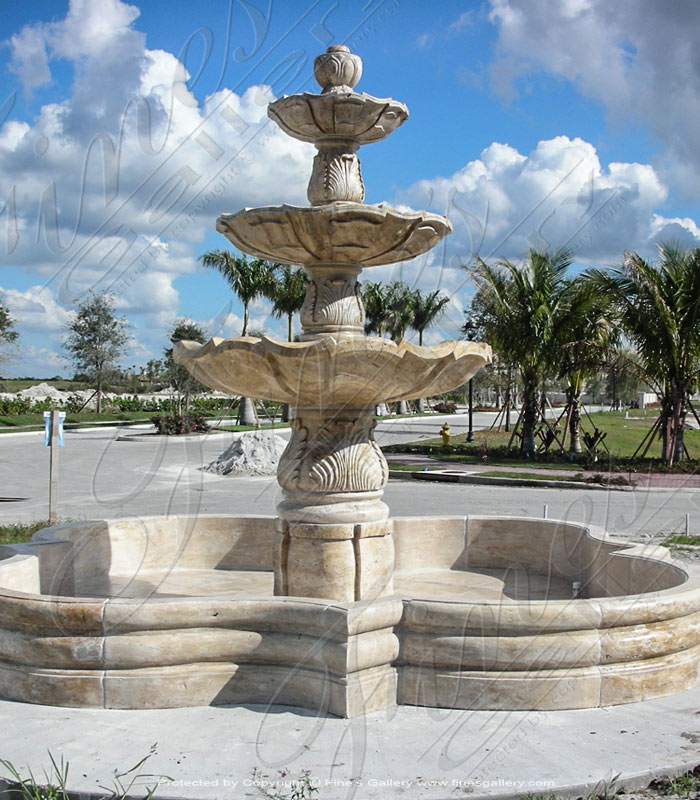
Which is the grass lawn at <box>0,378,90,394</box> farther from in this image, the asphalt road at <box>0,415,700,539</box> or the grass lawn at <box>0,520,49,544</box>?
the grass lawn at <box>0,520,49,544</box>

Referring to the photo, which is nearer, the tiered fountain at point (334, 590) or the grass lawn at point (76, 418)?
the tiered fountain at point (334, 590)

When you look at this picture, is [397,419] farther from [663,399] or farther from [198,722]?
[198,722]

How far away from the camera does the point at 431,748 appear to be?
4852mm

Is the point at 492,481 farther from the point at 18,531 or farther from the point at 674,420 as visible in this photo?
the point at 18,531

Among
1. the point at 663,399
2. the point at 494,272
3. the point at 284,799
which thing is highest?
the point at 494,272

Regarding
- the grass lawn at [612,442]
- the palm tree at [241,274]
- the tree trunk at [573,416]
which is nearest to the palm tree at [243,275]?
the palm tree at [241,274]

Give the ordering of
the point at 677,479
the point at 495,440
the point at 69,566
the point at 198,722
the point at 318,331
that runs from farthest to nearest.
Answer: the point at 495,440
the point at 677,479
the point at 69,566
the point at 318,331
the point at 198,722

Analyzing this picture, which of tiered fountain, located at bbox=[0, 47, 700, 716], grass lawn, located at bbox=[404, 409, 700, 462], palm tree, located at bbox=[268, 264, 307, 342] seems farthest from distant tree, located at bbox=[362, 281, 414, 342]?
tiered fountain, located at bbox=[0, 47, 700, 716]

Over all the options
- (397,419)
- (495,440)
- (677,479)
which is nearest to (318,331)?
(677,479)

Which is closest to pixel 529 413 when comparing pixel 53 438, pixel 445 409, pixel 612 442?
pixel 612 442

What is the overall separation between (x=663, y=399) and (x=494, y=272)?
6.92 m

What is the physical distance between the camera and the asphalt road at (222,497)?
15156mm

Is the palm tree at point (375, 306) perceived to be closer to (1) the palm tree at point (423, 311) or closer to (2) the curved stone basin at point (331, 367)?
(1) the palm tree at point (423, 311)

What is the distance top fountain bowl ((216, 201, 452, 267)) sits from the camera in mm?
6266
